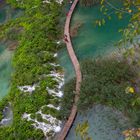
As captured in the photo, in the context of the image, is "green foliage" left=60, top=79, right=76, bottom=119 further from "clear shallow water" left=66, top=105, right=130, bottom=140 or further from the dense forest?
"clear shallow water" left=66, top=105, right=130, bottom=140

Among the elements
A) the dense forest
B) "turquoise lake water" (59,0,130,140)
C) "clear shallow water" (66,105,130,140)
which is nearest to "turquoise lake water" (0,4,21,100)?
the dense forest

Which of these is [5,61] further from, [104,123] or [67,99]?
[104,123]

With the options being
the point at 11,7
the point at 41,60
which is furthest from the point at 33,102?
the point at 11,7

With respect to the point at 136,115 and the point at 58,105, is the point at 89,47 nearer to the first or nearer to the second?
the point at 58,105

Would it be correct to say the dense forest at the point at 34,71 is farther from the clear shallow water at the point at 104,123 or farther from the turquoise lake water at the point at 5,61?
the clear shallow water at the point at 104,123

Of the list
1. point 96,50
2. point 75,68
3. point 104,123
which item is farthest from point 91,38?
point 104,123
